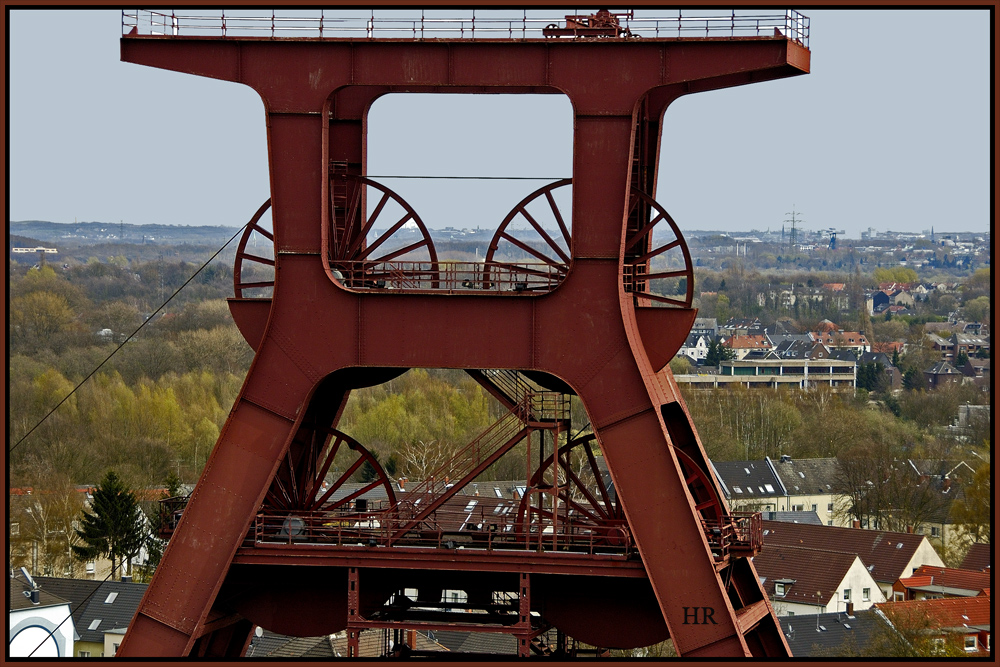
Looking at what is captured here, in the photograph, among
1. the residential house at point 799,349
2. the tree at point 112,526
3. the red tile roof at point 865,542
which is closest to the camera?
the tree at point 112,526

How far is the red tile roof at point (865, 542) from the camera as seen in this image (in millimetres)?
70625

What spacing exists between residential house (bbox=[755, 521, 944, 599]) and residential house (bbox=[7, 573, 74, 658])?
32.5 m

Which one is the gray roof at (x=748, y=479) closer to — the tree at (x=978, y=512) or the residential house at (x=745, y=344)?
the tree at (x=978, y=512)

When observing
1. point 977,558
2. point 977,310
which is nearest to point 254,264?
point 977,558

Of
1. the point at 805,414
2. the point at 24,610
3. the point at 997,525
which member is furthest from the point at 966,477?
the point at 997,525

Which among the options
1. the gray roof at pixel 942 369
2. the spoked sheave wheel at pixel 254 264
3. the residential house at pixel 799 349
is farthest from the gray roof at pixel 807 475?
the residential house at pixel 799 349

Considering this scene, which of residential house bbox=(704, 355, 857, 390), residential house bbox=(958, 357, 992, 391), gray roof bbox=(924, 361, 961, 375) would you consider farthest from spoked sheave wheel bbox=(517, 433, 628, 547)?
gray roof bbox=(924, 361, 961, 375)

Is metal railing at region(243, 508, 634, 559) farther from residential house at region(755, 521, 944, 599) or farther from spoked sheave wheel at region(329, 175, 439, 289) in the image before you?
residential house at region(755, 521, 944, 599)

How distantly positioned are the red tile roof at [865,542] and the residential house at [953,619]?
1422 centimetres

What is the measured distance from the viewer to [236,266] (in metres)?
23.5

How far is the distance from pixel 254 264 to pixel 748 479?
190 feet

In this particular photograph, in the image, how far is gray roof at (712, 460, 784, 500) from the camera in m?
91.8

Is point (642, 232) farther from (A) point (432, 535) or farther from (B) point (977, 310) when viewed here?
(B) point (977, 310)

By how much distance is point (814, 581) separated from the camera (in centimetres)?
6525
